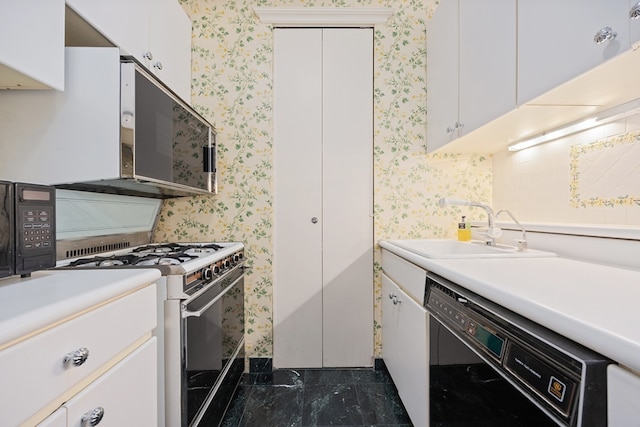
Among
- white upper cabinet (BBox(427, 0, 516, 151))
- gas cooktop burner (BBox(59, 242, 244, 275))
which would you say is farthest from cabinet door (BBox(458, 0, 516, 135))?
gas cooktop burner (BBox(59, 242, 244, 275))

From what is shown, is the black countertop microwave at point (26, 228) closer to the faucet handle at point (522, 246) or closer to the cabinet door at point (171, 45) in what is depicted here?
the cabinet door at point (171, 45)

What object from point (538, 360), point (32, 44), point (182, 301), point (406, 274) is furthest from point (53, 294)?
point (406, 274)

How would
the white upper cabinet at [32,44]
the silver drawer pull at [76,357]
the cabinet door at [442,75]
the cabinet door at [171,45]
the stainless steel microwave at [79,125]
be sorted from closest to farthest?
the silver drawer pull at [76,357] → the white upper cabinet at [32,44] → the stainless steel microwave at [79,125] → the cabinet door at [171,45] → the cabinet door at [442,75]

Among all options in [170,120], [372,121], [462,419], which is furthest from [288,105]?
[462,419]

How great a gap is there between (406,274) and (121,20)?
1704 millimetres

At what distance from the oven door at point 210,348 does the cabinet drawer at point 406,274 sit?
93 cm

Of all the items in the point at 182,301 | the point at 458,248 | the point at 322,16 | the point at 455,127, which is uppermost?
the point at 322,16

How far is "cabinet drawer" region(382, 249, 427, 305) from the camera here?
4.28ft

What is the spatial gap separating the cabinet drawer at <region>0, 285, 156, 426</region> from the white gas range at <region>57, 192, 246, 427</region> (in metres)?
0.23

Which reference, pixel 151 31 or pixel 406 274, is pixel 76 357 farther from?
pixel 151 31

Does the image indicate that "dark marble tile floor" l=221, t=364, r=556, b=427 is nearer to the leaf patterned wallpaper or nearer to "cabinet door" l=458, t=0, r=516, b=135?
the leaf patterned wallpaper

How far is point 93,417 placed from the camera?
69 cm

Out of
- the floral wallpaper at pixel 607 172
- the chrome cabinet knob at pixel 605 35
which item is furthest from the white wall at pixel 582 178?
the chrome cabinet knob at pixel 605 35

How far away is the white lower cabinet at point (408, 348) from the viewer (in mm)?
1232
